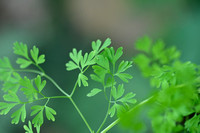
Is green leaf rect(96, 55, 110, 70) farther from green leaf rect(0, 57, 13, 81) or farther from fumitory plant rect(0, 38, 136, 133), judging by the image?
green leaf rect(0, 57, 13, 81)

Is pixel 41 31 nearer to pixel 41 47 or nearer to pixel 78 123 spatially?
pixel 41 47

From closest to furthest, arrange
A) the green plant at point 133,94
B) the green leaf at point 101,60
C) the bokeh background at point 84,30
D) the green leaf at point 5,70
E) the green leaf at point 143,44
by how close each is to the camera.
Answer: the green plant at point 133,94
the green leaf at point 101,60
the green leaf at point 5,70
the green leaf at point 143,44
the bokeh background at point 84,30

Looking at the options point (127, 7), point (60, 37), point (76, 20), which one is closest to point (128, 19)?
point (127, 7)

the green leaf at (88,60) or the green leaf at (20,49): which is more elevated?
the green leaf at (20,49)

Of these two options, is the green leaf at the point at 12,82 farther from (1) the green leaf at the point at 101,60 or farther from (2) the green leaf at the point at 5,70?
(1) the green leaf at the point at 101,60

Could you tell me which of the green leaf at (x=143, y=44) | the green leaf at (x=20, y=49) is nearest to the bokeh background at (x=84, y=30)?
the green leaf at (x=143, y=44)

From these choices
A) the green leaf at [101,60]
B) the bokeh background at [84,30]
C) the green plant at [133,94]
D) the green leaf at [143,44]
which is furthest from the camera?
the bokeh background at [84,30]

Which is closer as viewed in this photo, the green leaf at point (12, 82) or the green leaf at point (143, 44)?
the green leaf at point (12, 82)

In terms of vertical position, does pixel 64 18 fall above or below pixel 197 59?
above
